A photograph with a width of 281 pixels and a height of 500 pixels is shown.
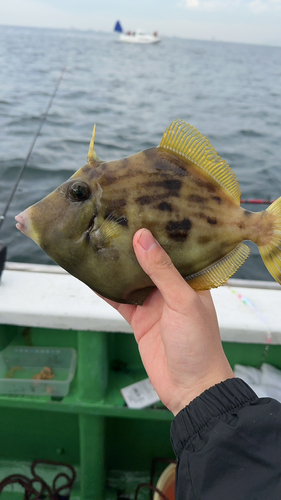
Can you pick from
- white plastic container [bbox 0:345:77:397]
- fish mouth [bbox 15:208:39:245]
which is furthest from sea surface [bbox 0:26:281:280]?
fish mouth [bbox 15:208:39:245]

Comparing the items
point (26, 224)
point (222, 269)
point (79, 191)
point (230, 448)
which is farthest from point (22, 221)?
point (230, 448)

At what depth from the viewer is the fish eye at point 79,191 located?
1.34 meters

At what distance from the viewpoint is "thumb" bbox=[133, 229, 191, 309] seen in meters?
1.29

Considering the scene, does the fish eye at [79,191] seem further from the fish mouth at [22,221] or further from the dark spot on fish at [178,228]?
the dark spot on fish at [178,228]

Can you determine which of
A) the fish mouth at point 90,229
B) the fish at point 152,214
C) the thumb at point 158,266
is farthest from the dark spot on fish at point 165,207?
the fish mouth at point 90,229

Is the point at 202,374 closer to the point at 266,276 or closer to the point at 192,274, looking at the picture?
the point at 192,274

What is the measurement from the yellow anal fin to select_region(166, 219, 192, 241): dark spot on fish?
194mm

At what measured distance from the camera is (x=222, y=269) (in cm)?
145

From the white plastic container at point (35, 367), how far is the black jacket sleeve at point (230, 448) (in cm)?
154

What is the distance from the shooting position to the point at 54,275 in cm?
281

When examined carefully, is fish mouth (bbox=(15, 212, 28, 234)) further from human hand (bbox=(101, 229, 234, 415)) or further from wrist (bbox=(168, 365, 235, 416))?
wrist (bbox=(168, 365, 235, 416))

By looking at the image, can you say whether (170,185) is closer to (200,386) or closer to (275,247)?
(275,247)

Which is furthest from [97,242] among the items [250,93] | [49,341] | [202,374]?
[250,93]

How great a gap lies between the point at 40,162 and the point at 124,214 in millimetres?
7350
